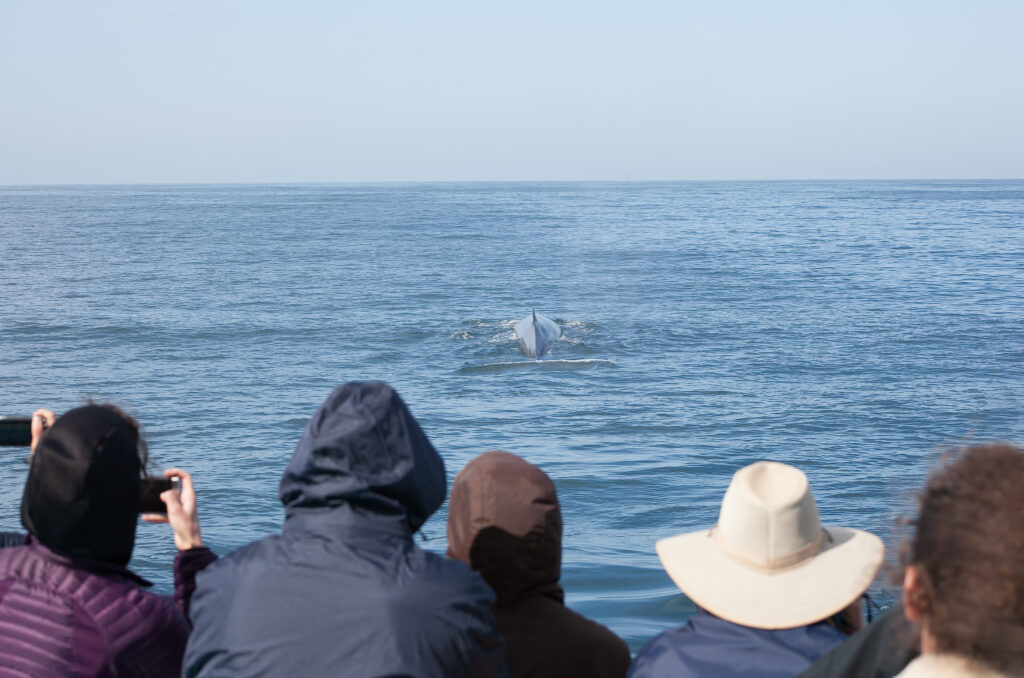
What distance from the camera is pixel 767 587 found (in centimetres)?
253

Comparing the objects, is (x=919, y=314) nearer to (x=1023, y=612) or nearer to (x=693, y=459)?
(x=693, y=459)

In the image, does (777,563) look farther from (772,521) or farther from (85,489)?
(85,489)

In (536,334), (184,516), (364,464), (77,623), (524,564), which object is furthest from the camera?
(536,334)

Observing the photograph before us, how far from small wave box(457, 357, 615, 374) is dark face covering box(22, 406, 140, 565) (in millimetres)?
16937

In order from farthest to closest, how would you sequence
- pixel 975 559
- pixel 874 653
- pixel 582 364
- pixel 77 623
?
pixel 582 364
pixel 77 623
pixel 874 653
pixel 975 559

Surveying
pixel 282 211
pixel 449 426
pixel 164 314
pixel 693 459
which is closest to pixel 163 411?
pixel 449 426

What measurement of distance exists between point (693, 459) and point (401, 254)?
3371cm

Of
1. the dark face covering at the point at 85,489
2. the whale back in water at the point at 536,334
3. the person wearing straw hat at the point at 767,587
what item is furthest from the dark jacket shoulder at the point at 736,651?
the whale back in water at the point at 536,334

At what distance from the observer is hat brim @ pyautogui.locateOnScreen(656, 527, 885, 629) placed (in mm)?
2492

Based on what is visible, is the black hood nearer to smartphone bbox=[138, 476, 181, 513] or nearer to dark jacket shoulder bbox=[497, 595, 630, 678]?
dark jacket shoulder bbox=[497, 595, 630, 678]

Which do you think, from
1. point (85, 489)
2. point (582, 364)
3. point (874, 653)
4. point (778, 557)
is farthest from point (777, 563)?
point (582, 364)

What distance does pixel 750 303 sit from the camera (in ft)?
99.4

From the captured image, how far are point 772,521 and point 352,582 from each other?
100cm

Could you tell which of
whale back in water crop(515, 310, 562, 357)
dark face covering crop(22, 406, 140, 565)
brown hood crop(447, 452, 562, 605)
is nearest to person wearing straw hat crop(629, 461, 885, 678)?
brown hood crop(447, 452, 562, 605)
